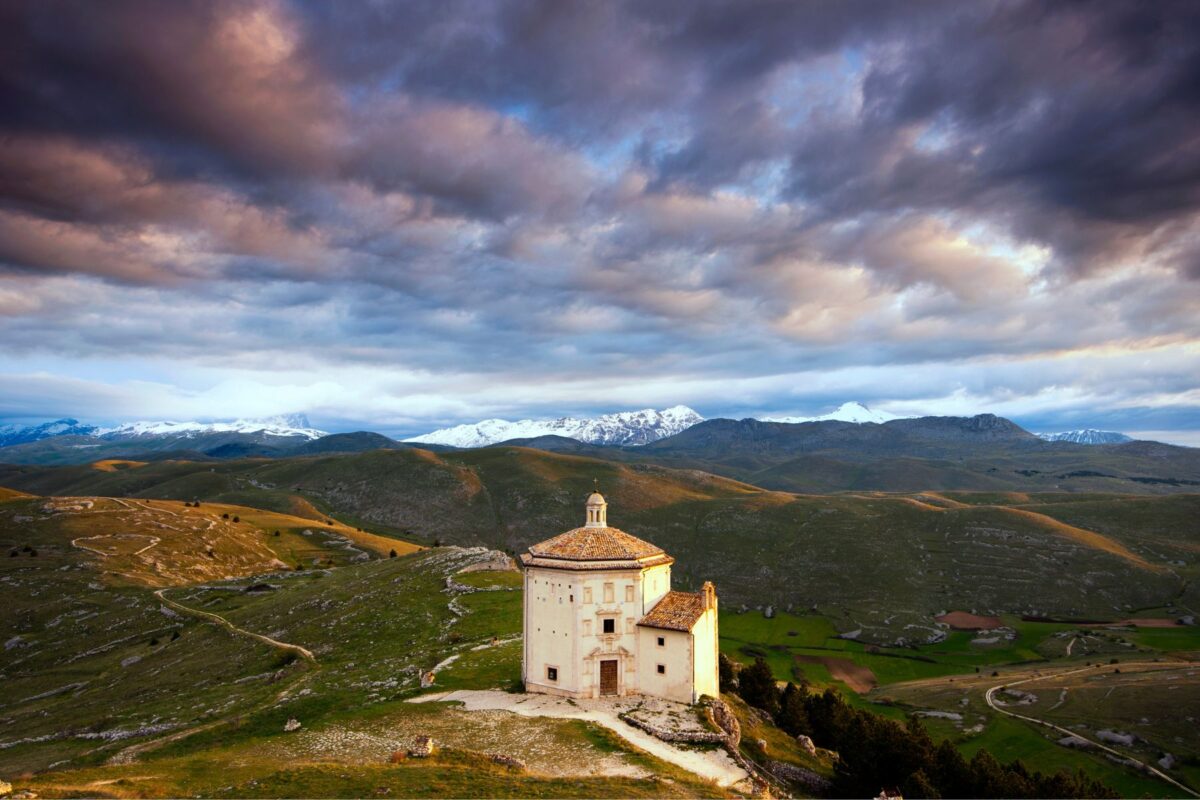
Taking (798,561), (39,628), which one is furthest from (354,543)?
(798,561)

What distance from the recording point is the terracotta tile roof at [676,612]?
49406mm

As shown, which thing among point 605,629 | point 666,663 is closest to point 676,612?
point 666,663

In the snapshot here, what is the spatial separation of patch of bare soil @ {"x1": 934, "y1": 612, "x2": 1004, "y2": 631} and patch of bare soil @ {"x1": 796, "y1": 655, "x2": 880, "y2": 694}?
35309mm

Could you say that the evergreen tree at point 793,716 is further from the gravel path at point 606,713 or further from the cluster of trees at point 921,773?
the gravel path at point 606,713

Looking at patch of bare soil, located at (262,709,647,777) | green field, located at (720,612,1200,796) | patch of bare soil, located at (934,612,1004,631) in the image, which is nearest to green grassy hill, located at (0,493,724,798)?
patch of bare soil, located at (262,709,647,777)

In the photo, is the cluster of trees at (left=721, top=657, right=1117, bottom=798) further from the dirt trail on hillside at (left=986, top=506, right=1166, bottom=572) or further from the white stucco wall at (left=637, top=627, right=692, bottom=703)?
the dirt trail on hillside at (left=986, top=506, right=1166, bottom=572)

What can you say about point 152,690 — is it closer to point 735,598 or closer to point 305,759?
point 305,759

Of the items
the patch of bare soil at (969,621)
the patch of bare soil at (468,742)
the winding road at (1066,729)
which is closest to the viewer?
the patch of bare soil at (468,742)

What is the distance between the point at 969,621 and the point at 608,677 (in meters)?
135

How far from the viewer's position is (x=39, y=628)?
9375cm

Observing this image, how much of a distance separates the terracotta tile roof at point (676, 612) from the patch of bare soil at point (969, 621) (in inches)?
4942

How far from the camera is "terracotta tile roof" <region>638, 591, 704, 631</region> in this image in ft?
162

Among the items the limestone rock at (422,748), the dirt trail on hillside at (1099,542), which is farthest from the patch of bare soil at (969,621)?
the limestone rock at (422,748)

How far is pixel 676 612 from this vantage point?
51094mm
